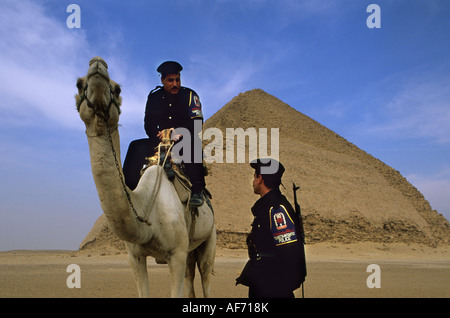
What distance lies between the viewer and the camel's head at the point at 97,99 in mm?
2588

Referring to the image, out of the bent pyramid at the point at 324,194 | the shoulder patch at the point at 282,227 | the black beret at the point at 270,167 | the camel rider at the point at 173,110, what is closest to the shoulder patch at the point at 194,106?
the camel rider at the point at 173,110

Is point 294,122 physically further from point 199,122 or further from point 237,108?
point 199,122

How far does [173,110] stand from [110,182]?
1553mm

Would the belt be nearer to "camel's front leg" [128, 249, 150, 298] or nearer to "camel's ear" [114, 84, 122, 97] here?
"camel's front leg" [128, 249, 150, 298]

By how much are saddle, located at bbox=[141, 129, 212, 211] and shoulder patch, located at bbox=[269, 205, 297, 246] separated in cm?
128

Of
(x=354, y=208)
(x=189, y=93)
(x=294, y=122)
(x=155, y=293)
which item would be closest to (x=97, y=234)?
(x=354, y=208)

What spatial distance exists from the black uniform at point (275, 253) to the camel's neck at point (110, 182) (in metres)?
0.96

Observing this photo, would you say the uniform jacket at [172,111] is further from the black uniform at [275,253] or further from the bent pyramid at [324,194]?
the bent pyramid at [324,194]

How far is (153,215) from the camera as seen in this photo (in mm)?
3377

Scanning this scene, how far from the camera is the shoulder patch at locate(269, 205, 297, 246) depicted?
2.60 m

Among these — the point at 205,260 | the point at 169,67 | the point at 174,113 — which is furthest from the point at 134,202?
the point at 205,260

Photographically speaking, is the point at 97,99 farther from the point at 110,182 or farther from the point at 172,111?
the point at 172,111

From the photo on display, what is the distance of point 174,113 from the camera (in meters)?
4.13
